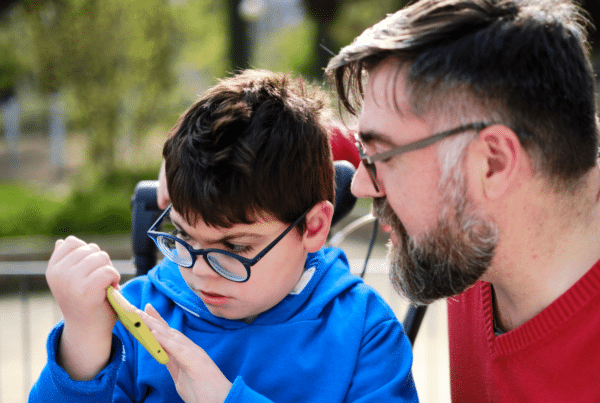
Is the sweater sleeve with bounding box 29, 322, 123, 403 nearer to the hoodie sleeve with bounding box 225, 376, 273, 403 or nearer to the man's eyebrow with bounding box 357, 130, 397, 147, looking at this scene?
the hoodie sleeve with bounding box 225, 376, 273, 403

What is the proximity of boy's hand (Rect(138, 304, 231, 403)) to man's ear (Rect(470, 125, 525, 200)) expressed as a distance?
0.78 meters

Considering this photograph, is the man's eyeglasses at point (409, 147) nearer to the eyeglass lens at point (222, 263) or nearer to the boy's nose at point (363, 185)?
→ the boy's nose at point (363, 185)

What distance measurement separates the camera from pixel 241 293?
1503mm

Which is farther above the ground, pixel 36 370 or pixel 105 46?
pixel 105 46

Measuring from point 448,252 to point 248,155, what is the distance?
571 mm

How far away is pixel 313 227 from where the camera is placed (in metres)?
1.62

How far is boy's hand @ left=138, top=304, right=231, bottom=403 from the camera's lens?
4.49 feet

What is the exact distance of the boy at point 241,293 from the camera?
1.42 meters

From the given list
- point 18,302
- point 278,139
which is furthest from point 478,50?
point 18,302

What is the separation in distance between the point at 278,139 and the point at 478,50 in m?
0.52

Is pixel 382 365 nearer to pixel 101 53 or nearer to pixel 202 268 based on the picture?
pixel 202 268

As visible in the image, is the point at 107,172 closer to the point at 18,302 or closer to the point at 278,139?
the point at 18,302

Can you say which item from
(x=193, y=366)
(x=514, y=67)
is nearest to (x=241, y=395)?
(x=193, y=366)

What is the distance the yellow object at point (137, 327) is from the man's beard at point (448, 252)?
2.23 ft
